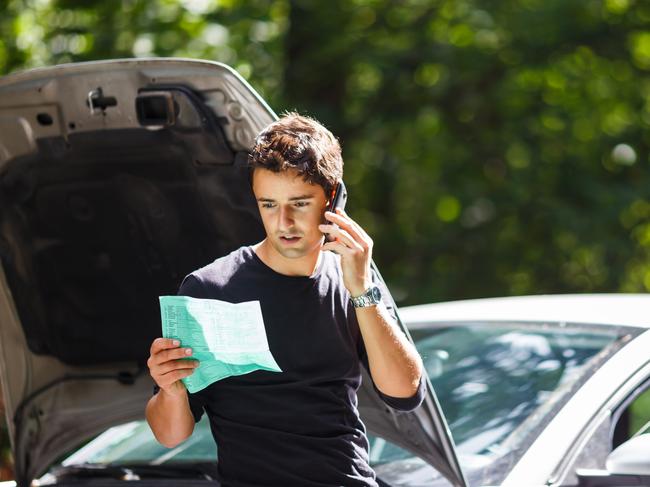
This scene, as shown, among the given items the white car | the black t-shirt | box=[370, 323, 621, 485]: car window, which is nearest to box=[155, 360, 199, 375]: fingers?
the black t-shirt

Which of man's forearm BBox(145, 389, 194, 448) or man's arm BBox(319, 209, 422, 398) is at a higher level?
man's arm BBox(319, 209, 422, 398)

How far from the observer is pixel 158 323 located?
3.16 metres

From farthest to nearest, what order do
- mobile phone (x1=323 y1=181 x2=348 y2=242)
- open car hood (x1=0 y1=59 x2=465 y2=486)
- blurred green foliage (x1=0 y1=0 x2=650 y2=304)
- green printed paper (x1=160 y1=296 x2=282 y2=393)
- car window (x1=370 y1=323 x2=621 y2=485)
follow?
blurred green foliage (x1=0 y1=0 x2=650 y2=304) < car window (x1=370 y1=323 x2=621 y2=485) < open car hood (x1=0 y1=59 x2=465 y2=486) < mobile phone (x1=323 y1=181 x2=348 y2=242) < green printed paper (x1=160 y1=296 x2=282 y2=393)

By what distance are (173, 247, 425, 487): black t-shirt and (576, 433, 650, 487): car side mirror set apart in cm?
60

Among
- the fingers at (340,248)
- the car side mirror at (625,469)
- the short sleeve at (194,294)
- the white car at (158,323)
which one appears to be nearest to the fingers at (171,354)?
the short sleeve at (194,294)

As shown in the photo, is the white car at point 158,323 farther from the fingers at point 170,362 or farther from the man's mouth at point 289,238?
the fingers at point 170,362

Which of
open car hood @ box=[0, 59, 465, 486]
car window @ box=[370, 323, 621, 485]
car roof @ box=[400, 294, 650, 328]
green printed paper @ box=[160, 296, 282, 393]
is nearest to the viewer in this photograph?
green printed paper @ box=[160, 296, 282, 393]

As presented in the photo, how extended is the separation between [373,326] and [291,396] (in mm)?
237

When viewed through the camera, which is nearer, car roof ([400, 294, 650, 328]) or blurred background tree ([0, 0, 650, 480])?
car roof ([400, 294, 650, 328])

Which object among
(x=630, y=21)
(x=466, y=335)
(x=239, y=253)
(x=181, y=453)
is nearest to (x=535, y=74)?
(x=630, y=21)

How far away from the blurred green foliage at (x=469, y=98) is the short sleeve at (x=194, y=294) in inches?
221

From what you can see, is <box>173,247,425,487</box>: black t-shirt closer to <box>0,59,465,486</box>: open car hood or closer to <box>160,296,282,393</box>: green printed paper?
<box>160,296,282,393</box>: green printed paper

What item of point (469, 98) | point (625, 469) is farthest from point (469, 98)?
point (625, 469)

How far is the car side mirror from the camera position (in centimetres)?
236
